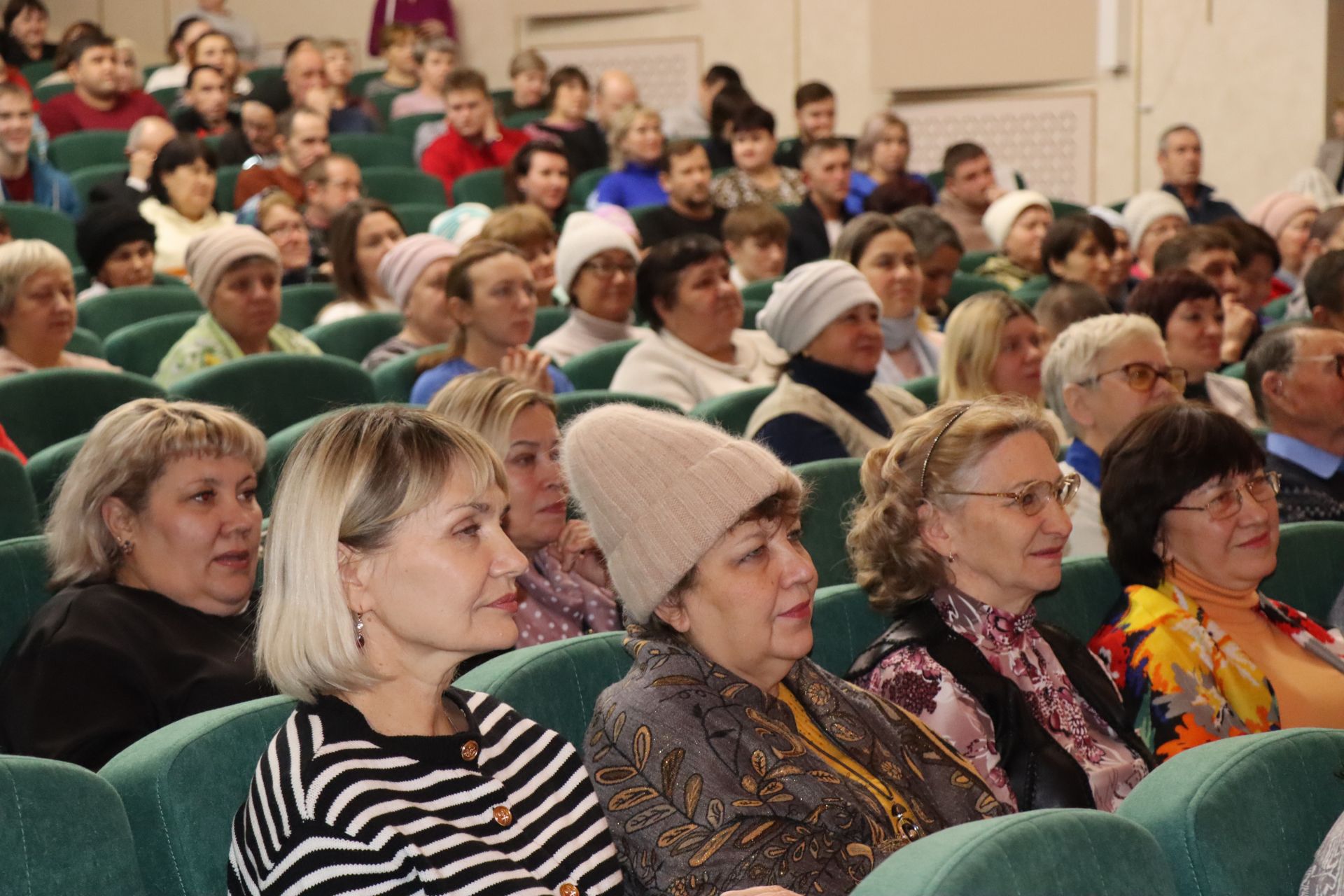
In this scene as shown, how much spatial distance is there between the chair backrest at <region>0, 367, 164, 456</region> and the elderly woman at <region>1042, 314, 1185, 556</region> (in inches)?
78.8

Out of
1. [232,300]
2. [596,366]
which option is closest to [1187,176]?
[596,366]

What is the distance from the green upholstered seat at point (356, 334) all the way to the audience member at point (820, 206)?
93.5 inches

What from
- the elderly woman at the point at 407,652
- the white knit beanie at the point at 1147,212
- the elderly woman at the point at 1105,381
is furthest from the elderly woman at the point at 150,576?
the white knit beanie at the point at 1147,212

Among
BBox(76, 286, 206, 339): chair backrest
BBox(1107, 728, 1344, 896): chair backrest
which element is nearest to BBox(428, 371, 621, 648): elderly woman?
BBox(1107, 728, 1344, 896): chair backrest

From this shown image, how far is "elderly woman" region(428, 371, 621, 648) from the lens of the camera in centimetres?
265

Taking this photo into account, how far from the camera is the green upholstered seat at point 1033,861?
119 cm

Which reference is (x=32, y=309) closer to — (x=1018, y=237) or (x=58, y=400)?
(x=58, y=400)

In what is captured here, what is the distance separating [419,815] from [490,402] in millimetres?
1265

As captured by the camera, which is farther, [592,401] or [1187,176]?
[1187,176]

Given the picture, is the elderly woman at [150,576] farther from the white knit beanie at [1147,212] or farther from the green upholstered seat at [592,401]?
the white knit beanie at [1147,212]

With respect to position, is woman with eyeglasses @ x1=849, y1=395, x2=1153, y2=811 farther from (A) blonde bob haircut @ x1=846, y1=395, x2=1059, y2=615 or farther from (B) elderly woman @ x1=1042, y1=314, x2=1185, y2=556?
(B) elderly woman @ x1=1042, y1=314, x2=1185, y2=556

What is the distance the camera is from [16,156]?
7117mm

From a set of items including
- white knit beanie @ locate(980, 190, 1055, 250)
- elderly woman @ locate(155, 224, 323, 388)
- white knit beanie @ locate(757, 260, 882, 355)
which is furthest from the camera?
white knit beanie @ locate(980, 190, 1055, 250)

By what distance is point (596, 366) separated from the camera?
4.46 meters
